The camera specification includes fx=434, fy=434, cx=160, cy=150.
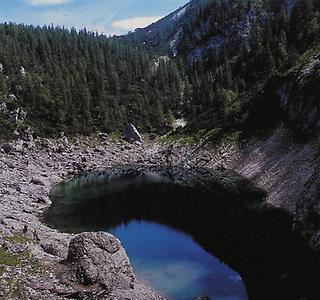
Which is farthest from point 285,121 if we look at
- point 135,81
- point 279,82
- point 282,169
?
point 135,81

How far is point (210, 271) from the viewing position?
50.5m

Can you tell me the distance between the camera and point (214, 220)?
6962cm

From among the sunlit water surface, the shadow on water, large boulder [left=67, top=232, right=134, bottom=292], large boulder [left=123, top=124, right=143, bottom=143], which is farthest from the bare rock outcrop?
large boulder [left=123, top=124, right=143, bottom=143]

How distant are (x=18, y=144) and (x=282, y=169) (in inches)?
2889

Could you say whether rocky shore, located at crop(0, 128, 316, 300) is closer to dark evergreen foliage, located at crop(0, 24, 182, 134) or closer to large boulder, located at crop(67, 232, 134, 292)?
large boulder, located at crop(67, 232, 134, 292)

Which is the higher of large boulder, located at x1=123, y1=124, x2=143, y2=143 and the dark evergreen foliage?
the dark evergreen foliage

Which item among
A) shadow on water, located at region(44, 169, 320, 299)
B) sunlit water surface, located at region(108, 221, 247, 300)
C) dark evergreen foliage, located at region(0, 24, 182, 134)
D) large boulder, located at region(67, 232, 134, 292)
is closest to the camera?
large boulder, located at region(67, 232, 134, 292)

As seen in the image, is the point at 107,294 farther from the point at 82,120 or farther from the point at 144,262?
the point at 82,120

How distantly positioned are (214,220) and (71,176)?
49096 mm

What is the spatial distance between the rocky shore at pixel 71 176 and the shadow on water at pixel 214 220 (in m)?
4.63

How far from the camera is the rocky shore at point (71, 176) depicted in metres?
41.1

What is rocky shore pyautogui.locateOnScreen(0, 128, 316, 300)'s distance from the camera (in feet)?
135

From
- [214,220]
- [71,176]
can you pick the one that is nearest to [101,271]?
[214,220]

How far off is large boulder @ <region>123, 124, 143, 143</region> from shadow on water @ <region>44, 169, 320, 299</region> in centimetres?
3782
